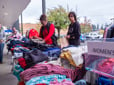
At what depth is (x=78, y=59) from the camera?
1.43 meters

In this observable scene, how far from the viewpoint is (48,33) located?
2537mm

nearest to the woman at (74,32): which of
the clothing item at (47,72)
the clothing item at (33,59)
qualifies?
the clothing item at (33,59)

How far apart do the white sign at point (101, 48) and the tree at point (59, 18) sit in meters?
4.55

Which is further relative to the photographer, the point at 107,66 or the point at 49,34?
the point at 49,34

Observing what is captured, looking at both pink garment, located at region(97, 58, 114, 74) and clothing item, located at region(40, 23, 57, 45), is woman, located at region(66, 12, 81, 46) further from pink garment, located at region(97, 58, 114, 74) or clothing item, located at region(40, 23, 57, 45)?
pink garment, located at region(97, 58, 114, 74)

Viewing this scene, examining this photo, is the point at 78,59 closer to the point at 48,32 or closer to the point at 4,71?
the point at 48,32

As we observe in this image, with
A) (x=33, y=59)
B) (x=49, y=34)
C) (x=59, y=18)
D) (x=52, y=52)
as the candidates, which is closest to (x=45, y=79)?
(x=33, y=59)

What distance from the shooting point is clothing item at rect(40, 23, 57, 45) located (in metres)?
2.46

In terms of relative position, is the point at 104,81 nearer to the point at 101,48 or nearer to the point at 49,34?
the point at 101,48

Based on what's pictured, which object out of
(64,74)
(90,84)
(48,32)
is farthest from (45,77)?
(48,32)

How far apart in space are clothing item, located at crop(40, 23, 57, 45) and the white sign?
1.32 meters

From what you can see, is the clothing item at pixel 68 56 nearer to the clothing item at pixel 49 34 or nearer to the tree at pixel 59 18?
the clothing item at pixel 49 34

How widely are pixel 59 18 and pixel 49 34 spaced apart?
3553mm

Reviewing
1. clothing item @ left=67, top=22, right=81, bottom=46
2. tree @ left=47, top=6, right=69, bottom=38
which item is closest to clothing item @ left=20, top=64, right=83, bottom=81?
clothing item @ left=67, top=22, right=81, bottom=46
